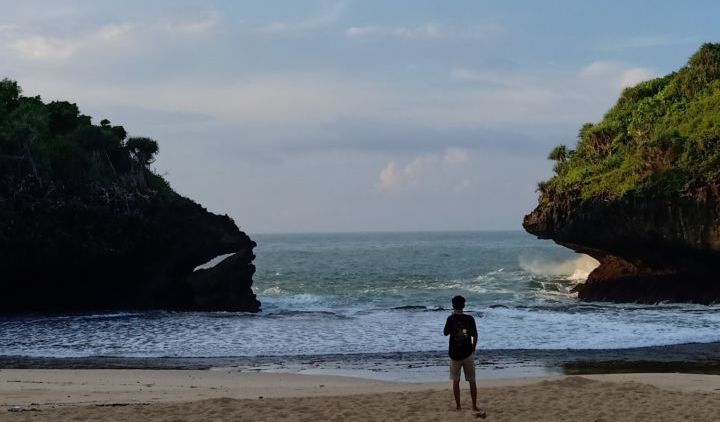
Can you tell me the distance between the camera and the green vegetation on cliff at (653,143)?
28.9 meters

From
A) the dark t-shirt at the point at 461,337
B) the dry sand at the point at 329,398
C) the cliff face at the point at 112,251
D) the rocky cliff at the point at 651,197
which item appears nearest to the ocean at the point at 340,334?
the cliff face at the point at 112,251

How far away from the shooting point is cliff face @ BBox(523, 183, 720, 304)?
27.4 meters

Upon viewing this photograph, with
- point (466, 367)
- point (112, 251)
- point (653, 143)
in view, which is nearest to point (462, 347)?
point (466, 367)

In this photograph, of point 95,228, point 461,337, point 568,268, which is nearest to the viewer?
point 461,337

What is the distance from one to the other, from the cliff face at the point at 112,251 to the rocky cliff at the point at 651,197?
1326 centimetres

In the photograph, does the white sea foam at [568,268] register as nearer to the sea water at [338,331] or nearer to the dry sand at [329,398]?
the sea water at [338,331]

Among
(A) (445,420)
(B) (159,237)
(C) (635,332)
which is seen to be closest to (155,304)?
(B) (159,237)

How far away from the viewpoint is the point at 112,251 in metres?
26.5

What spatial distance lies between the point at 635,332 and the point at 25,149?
779 inches

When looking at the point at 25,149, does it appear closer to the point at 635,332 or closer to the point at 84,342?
the point at 84,342

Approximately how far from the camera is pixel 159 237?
27953mm

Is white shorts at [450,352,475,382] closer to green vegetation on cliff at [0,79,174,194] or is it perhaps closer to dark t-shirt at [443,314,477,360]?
dark t-shirt at [443,314,477,360]

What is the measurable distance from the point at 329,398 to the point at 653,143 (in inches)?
869

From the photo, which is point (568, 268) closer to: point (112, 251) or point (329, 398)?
point (112, 251)
